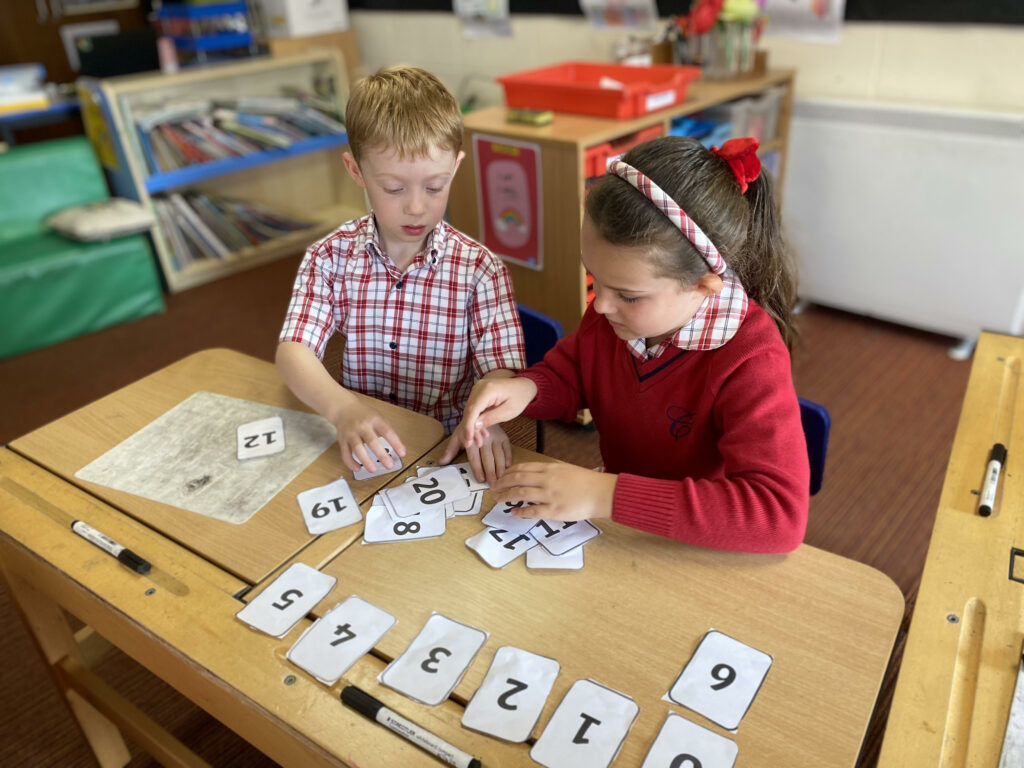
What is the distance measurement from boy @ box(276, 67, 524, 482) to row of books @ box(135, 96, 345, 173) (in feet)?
7.96

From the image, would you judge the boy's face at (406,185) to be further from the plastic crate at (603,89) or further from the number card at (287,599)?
the plastic crate at (603,89)

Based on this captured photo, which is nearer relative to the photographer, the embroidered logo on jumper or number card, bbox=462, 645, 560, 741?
number card, bbox=462, 645, 560, 741

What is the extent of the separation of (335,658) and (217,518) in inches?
12.5

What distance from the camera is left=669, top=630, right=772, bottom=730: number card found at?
2.38ft

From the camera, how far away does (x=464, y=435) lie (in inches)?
41.9

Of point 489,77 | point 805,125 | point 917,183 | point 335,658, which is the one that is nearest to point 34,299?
point 489,77

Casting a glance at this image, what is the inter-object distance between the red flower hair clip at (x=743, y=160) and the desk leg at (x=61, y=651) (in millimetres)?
1192

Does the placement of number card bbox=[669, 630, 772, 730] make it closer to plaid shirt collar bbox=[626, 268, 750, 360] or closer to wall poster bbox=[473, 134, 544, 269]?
plaid shirt collar bbox=[626, 268, 750, 360]

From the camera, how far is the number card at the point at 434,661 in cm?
76

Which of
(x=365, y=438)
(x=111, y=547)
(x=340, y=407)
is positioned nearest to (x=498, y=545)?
(x=365, y=438)

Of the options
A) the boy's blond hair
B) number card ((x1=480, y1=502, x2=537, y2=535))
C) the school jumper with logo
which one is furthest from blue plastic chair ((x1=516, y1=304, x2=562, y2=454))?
number card ((x1=480, y1=502, x2=537, y2=535))

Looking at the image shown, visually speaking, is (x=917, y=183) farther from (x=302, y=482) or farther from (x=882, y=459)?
(x=302, y=482)

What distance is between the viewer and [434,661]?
2.59ft

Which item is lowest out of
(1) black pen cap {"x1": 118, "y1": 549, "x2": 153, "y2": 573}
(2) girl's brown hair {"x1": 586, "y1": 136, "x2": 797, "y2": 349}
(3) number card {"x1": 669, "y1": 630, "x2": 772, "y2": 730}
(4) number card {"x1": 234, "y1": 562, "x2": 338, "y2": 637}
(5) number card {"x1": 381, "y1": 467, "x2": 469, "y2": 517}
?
(3) number card {"x1": 669, "y1": 630, "x2": 772, "y2": 730}
